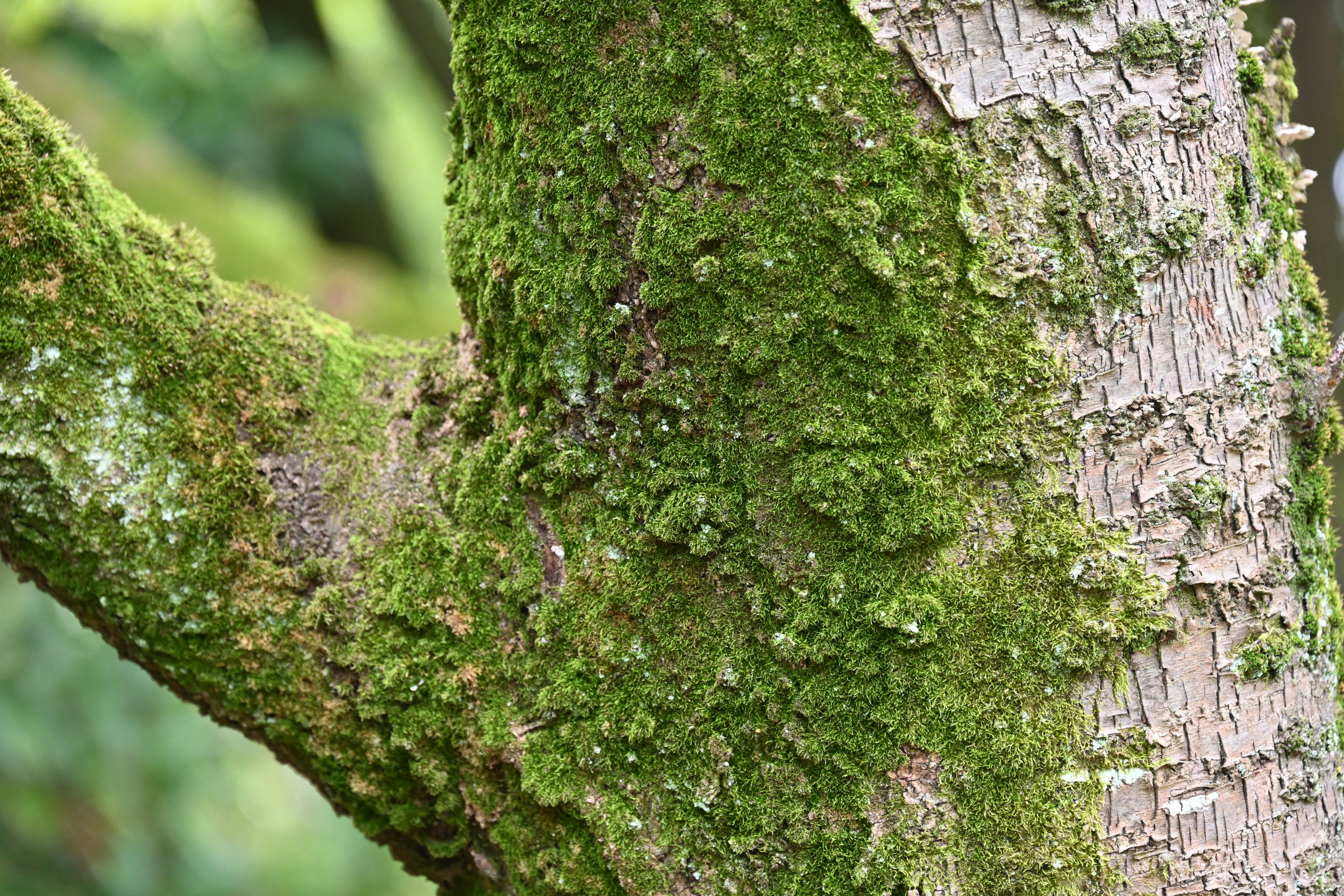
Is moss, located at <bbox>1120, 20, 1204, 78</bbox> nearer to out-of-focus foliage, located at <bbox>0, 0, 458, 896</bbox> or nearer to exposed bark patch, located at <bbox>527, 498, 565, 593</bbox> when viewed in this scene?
exposed bark patch, located at <bbox>527, 498, 565, 593</bbox>

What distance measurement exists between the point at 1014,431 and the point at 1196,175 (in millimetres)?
397

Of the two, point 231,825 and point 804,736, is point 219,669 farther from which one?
point 231,825

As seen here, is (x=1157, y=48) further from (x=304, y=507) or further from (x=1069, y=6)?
(x=304, y=507)

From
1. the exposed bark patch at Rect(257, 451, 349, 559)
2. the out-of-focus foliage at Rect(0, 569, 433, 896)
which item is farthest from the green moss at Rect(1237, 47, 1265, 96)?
the out-of-focus foliage at Rect(0, 569, 433, 896)

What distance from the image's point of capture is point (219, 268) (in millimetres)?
3682

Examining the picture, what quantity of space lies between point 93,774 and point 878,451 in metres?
3.76

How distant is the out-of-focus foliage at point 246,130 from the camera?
392cm

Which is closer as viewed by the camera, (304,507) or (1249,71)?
(1249,71)

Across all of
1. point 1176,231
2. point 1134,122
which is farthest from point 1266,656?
point 1134,122

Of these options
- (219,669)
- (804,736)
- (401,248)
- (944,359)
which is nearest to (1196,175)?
(944,359)

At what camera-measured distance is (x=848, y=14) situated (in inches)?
41.9

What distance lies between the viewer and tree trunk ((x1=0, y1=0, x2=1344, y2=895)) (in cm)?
107

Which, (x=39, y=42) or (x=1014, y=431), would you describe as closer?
(x=1014, y=431)

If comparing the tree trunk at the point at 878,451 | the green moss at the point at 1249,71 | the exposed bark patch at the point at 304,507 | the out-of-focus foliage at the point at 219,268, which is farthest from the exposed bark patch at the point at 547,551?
the out-of-focus foliage at the point at 219,268
